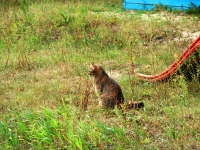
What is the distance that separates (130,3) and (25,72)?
4.90 meters

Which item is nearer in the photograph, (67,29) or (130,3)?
(67,29)

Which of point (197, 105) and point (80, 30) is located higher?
point (80, 30)

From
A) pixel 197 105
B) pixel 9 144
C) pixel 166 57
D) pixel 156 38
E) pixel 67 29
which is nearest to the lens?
pixel 9 144

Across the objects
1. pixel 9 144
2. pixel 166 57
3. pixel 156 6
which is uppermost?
pixel 156 6

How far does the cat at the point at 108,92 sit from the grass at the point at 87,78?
12 cm

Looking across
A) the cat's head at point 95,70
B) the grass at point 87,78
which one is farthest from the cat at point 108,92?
the grass at point 87,78

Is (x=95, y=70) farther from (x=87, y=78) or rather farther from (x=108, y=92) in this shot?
(x=87, y=78)

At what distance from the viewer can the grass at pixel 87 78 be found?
492 cm

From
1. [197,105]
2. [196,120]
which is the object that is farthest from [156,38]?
[196,120]

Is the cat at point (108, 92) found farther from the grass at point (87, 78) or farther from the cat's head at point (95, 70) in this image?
the grass at point (87, 78)

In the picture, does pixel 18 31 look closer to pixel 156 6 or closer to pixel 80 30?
pixel 80 30

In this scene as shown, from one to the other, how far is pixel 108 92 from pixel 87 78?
105 cm

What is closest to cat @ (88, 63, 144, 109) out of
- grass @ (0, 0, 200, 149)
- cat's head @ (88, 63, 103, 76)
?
cat's head @ (88, 63, 103, 76)

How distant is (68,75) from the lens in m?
7.80
